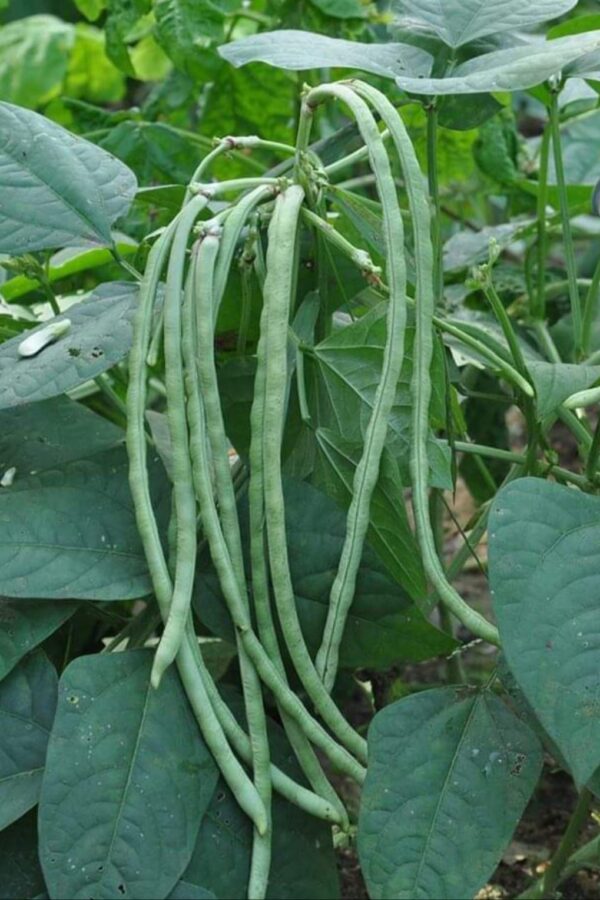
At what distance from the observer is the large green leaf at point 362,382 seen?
932 millimetres

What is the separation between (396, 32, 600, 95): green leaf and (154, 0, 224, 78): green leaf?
63cm

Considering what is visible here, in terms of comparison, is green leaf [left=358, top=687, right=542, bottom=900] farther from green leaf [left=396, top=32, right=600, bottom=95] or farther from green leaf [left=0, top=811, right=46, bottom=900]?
green leaf [left=396, top=32, right=600, bottom=95]

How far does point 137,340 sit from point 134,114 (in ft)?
3.02

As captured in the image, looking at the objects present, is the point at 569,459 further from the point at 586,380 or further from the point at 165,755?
the point at 165,755

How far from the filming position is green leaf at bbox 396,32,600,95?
36.0 inches

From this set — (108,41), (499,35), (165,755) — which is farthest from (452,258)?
(165,755)

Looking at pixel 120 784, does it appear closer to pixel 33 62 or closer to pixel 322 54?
pixel 322 54

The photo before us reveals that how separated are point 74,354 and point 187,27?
750 millimetres

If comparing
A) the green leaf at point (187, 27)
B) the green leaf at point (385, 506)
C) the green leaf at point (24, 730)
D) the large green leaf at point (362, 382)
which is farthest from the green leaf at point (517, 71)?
the green leaf at point (187, 27)

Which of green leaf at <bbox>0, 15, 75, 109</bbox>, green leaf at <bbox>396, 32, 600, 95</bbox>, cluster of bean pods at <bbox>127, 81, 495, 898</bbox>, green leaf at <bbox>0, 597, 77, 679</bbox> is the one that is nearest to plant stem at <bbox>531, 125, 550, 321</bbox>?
green leaf at <bbox>396, 32, 600, 95</bbox>

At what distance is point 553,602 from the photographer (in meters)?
0.78

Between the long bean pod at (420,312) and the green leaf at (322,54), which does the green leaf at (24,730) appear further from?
the green leaf at (322,54)

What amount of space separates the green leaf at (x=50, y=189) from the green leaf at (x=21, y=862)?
424mm

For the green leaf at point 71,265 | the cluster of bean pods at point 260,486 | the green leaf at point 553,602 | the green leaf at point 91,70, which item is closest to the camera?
the green leaf at point 553,602
